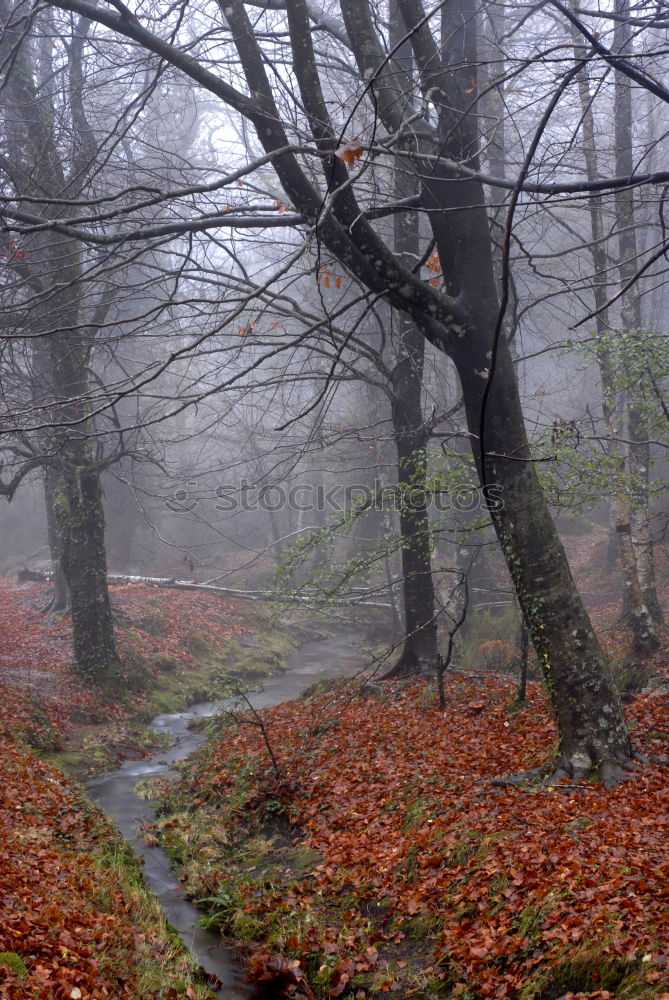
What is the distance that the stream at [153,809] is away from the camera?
5.50 m

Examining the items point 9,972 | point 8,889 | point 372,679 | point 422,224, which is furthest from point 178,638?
point 9,972

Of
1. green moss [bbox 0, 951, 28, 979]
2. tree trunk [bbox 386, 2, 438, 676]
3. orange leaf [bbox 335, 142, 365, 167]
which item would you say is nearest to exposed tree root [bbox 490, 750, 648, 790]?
tree trunk [bbox 386, 2, 438, 676]

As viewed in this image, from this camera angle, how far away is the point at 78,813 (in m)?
7.45

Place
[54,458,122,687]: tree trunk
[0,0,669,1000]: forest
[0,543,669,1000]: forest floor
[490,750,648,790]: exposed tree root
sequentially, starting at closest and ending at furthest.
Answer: [0,543,669,1000]: forest floor → [0,0,669,1000]: forest → [490,750,648,790]: exposed tree root → [54,458,122,687]: tree trunk

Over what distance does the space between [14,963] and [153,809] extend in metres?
4.82

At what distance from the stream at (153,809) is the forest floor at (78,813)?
0.23 metres

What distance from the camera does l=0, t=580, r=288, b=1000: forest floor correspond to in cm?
433

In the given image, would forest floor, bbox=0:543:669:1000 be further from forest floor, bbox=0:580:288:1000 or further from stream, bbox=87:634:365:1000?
stream, bbox=87:634:365:1000

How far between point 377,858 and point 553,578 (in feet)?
9.19

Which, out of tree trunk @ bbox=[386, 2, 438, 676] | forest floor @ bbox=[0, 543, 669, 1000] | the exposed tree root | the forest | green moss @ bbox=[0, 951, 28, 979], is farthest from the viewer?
tree trunk @ bbox=[386, 2, 438, 676]

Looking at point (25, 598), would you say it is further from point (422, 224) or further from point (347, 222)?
point (347, 222)

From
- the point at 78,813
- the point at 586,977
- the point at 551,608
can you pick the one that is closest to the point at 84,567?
the point at 78,813

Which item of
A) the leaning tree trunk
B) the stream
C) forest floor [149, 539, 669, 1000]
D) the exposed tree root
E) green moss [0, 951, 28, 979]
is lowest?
the stream

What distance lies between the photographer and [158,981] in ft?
15.4
